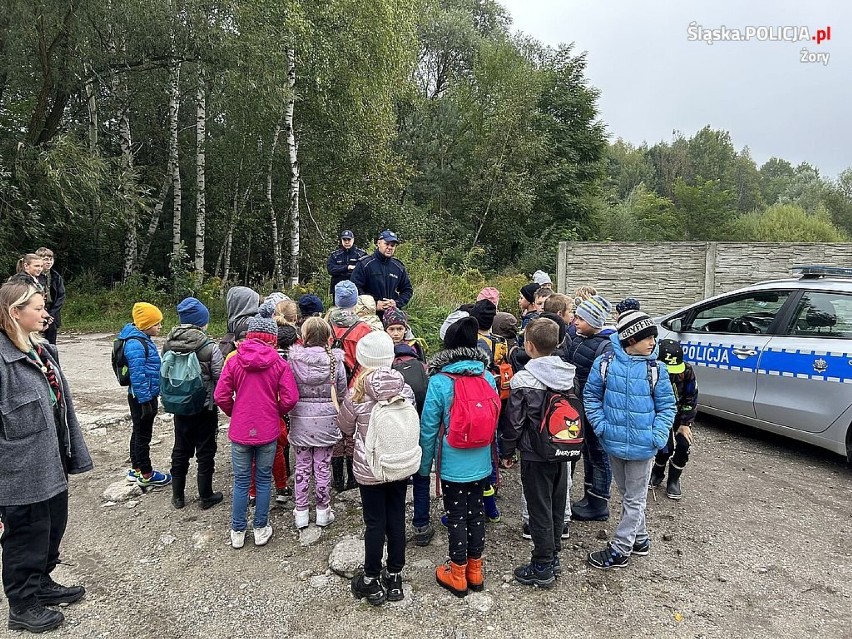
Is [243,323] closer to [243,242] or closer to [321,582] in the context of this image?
[321,582]

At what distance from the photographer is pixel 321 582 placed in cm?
336

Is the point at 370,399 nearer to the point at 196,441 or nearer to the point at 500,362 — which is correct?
the point at 500,362

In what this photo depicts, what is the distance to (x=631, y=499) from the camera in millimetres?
3463

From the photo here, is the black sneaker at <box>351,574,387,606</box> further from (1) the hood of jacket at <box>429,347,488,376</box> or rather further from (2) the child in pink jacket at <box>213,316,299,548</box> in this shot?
(1) the hood of jacket at <box>429,347,488,376</box>

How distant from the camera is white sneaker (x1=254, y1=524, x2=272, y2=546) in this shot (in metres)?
3.75

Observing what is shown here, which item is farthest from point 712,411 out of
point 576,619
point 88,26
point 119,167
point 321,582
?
point 88,26

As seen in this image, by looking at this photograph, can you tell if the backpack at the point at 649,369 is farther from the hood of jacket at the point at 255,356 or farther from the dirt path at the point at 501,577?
the hood of jacket at the point at 255,356

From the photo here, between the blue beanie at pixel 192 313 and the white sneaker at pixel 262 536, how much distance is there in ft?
5.38

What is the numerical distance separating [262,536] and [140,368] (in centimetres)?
168

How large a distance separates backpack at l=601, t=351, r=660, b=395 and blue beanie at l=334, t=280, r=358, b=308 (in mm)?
2322

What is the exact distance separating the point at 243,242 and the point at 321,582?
15.3 meters

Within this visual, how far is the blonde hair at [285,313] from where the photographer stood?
15.6 feet

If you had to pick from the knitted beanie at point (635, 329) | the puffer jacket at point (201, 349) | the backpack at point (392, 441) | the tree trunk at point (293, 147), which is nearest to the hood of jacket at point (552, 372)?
the knitted beanie at point (635, 329)

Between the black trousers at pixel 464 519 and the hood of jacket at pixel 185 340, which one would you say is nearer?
the black trousers at pixel 464 519
